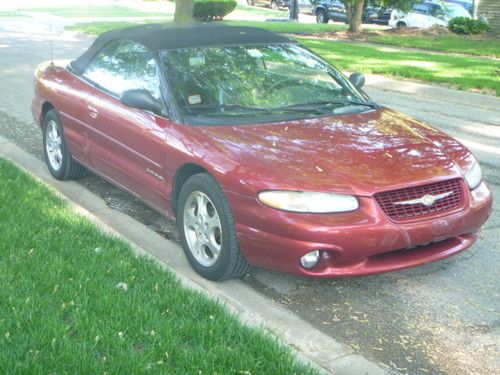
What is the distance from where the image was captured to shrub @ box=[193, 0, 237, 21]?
28.5 m

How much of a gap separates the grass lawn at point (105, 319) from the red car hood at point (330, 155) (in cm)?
79

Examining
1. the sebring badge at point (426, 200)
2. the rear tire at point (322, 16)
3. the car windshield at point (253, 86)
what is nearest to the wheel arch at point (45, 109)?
the car windshield at point (253, 86)

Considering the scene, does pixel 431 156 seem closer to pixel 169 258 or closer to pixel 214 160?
pixel 214 160

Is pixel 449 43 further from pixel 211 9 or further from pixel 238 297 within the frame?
pixel 238 297

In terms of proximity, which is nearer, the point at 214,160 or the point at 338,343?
the point at 338,343

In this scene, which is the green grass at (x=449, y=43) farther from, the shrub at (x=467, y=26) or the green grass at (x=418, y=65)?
the green grass at (x=418, y=65)

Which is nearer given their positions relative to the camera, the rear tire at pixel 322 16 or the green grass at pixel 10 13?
the green grass at pixel 10 13

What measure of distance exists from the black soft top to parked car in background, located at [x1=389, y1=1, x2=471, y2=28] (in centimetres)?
2422

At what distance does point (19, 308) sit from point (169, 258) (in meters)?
1.43

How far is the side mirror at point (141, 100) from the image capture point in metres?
5.17

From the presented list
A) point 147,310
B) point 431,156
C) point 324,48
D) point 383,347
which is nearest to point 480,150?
point 431,156

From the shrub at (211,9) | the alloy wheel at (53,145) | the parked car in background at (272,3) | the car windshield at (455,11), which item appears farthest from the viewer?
the parked car in background at (272,3)

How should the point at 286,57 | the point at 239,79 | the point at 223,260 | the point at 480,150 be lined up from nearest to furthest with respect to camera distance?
the point at 223,260 < the point at 239,79 < the point at 286,57 < the point at 480,150

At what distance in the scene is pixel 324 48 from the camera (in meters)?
18.6
